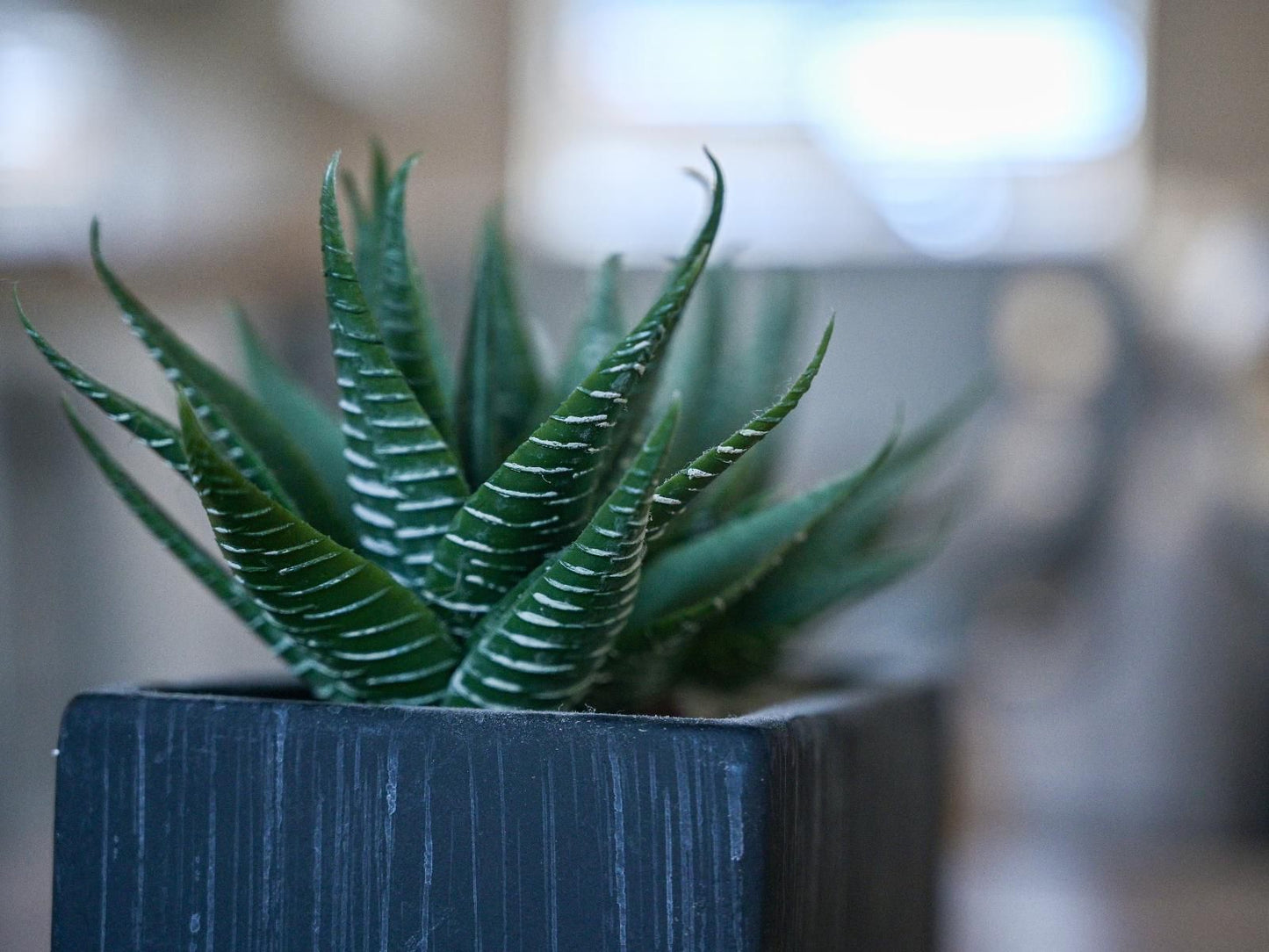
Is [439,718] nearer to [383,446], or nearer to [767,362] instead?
[383,446]

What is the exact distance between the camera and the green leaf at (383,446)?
322 mm

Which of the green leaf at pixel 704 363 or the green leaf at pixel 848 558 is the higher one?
the green leaf at pixel 704 363

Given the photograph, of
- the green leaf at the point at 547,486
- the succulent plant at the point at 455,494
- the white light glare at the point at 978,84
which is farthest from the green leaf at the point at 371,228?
the white light glare at the point at 978,84

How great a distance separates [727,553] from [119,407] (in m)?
0.17

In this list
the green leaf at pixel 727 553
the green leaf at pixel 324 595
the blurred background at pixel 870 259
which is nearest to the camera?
the green leaf at pixel 324 595

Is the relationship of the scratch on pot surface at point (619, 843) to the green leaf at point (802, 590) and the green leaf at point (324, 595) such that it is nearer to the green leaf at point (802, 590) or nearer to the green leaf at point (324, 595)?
the green leaf at point (324, 595)

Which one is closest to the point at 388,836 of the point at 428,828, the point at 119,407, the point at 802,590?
the point at 428,828

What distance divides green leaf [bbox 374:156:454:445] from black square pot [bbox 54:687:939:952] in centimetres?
10

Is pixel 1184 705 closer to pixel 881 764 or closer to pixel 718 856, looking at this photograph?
pixel 881 764

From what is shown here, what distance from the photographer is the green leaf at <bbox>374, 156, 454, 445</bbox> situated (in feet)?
1.22

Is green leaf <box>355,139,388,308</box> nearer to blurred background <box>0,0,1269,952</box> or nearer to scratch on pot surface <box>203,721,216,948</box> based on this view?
scratch on pot surface <box>203,721,216,948</box>

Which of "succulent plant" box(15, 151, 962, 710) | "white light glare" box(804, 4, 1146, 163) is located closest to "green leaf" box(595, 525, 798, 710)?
"succulent plant" box(15, 151, 962, 710)

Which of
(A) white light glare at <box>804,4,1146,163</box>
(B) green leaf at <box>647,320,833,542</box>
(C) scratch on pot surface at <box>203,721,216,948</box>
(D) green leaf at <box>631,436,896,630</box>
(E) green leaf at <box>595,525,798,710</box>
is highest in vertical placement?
(A) white light glare at <box>804,4,1146,163</box>

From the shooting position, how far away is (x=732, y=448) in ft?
0.94
